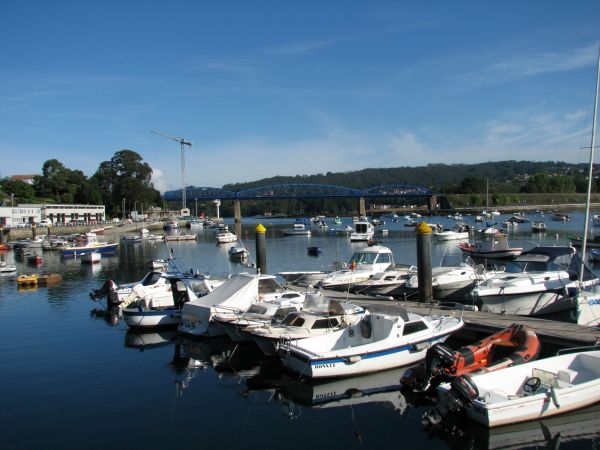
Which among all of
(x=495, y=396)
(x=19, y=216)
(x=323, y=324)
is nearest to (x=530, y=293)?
(x=323, y=324)

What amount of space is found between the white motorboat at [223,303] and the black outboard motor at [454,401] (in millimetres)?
8709

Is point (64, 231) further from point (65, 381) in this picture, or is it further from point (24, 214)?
point (65, 381)

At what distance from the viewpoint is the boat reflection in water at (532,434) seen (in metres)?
11.6

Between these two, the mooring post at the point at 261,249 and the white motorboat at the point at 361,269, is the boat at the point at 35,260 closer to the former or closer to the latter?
the mooring post at the point at 261,249

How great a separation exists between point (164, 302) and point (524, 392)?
55.2 ft

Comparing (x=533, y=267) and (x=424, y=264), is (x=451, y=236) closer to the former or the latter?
(x=533, y=267)

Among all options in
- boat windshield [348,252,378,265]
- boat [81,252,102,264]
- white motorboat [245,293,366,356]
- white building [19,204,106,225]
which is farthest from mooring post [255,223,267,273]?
white building [19,204,106,225]

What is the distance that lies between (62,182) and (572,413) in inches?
5995

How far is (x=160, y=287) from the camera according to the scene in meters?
25.9

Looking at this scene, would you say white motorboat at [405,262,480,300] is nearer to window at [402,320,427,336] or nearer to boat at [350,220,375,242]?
window at [402,320,427,336]

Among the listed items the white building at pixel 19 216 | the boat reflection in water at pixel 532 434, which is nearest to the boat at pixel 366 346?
the boat reflection in water at pixel 532 434

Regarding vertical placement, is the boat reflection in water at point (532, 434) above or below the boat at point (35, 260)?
above

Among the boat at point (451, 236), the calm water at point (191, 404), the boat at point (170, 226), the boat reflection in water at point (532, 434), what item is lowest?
the boat at point (170, 226)

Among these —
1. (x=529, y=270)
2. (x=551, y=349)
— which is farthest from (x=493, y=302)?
(x=551, y=349)
